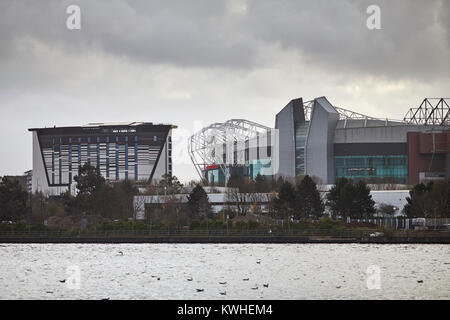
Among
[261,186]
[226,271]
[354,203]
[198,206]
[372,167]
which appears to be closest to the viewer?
[226,271]

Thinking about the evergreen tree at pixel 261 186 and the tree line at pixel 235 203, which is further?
the evergreen tree at pixel 261 186

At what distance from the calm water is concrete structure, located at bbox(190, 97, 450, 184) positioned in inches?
2987

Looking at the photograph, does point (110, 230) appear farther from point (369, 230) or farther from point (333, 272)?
point (333, 272)

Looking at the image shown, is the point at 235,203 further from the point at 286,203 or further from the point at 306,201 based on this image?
the point at 306,201

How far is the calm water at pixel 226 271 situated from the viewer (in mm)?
53272

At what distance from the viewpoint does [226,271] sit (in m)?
65.1

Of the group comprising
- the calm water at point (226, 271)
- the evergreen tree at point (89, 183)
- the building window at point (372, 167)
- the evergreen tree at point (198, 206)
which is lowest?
the calm water at point (226, 271)

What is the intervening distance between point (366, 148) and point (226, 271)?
344 ft

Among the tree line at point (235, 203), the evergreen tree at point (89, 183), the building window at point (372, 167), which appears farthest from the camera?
the building window at point (372, 167)

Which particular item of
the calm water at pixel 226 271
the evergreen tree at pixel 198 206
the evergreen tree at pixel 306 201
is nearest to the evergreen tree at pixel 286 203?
Answer: the evergreen tree at pixel 306 201

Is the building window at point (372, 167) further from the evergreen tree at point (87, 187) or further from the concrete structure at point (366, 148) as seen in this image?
the evergreen tree at point (87, 187)

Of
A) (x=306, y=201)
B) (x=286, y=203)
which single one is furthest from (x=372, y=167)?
(x=286, y=203)

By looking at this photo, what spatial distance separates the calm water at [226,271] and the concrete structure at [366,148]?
75878 millimetres
